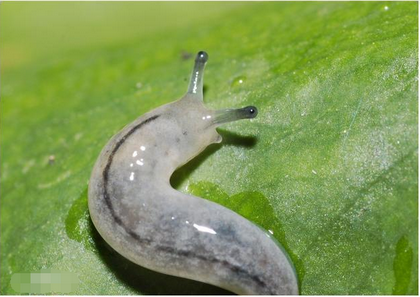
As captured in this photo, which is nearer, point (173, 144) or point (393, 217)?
point (393, 217)

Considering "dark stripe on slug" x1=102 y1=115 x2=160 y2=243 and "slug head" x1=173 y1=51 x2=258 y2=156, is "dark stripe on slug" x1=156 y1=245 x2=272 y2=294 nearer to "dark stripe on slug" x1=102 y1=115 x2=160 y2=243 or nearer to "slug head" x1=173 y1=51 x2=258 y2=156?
"dark stripe on slug" x1=102 y1=115 x2=160 y2=243

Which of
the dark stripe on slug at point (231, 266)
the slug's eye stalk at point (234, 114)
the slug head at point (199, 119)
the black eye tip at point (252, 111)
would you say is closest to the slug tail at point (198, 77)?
the slug head at point (199, 119)

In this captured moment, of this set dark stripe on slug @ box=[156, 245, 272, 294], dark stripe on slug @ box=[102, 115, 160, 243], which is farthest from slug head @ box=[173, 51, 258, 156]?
dark stripe on slug @ box=[156, 245, 272, 294]

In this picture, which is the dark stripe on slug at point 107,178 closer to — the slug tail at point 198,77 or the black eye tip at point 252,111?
the slug tail at point 198,77

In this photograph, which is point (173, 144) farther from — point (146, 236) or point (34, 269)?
point (34, 269)

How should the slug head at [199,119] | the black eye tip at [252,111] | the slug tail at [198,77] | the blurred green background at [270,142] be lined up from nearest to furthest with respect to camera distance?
1. the blurred green background at [270,142]
2. the black eye tip at [252,111]
3. the slug head at [199,119]
4. the slug tail at [198,77]

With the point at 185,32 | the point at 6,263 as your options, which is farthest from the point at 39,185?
the point at 185,32

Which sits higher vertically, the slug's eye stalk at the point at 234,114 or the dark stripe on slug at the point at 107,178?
the slug's eye stalk at the point at 234,114
